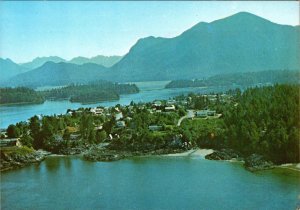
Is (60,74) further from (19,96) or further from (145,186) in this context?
(145,186)

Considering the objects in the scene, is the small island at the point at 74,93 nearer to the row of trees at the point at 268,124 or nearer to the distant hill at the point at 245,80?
the distant hill at the point at 245,80

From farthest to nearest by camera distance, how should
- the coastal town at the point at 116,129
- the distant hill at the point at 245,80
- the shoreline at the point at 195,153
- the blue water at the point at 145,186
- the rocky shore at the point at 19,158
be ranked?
the shoreline at the point at 195,153 → the distant hill at the point at 245,80 → the coastal town at the point at 116,129 → the rocky shore at the point at 19,158 → the blue water at the point at 145,186

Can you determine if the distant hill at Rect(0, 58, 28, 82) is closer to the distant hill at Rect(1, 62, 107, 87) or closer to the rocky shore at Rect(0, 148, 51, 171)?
the distant hill at Rect(1, 62, 107, 87)

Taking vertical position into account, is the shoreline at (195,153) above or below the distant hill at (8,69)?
below

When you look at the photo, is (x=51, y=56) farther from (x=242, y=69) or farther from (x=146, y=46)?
(x=242, y=69)

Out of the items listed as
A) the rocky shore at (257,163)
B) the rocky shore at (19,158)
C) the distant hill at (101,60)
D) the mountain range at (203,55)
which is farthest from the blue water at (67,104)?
the rocky shore at (257,163)

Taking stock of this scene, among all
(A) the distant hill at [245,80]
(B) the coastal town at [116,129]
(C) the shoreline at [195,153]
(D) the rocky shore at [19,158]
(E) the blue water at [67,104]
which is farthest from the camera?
(C) the shoreline at [195,153]

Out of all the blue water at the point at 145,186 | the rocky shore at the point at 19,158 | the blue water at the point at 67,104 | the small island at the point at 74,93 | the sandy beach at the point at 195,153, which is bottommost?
the blue water at the point at 145,186
